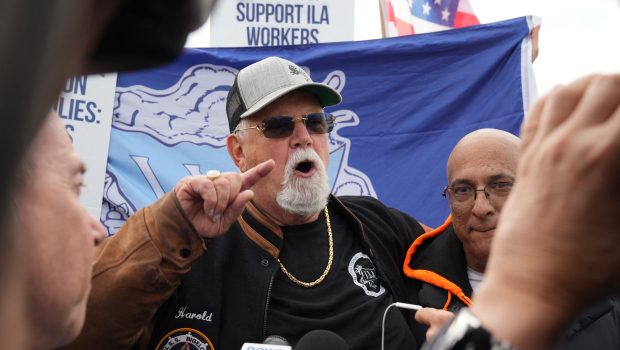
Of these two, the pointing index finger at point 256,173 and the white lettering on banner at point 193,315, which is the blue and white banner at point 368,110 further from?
the pointing index finger at point 256,173

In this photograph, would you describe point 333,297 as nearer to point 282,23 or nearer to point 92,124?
point 92,124

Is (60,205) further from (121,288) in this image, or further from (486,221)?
(486,221)

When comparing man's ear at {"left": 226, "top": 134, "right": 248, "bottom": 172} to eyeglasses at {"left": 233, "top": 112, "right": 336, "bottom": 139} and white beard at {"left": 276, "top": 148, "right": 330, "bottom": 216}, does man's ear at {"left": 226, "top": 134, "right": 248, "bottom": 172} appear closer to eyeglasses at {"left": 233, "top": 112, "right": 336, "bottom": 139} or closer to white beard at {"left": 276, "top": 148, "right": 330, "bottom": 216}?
eyeglasses at {"left": 233, "top": 112, "right": 336, "bottom": 139}

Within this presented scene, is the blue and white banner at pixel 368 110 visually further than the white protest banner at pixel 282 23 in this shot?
No

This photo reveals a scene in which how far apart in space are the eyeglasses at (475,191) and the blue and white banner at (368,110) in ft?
6.05

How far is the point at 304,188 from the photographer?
3.86 meters

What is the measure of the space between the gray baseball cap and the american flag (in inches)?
142

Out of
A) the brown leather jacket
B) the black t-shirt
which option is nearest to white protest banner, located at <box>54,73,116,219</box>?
the black t-shirt

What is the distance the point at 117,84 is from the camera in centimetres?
576

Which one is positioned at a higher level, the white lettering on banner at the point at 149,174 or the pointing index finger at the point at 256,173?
the white lettering on banner at the point at 149,174

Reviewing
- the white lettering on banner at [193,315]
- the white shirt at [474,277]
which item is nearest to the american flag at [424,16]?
the white shirt at [474,277]

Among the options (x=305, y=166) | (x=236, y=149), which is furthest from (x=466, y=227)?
(x=236, y=149)

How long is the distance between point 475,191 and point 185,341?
1617 millimetres

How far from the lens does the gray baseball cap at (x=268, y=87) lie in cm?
397
